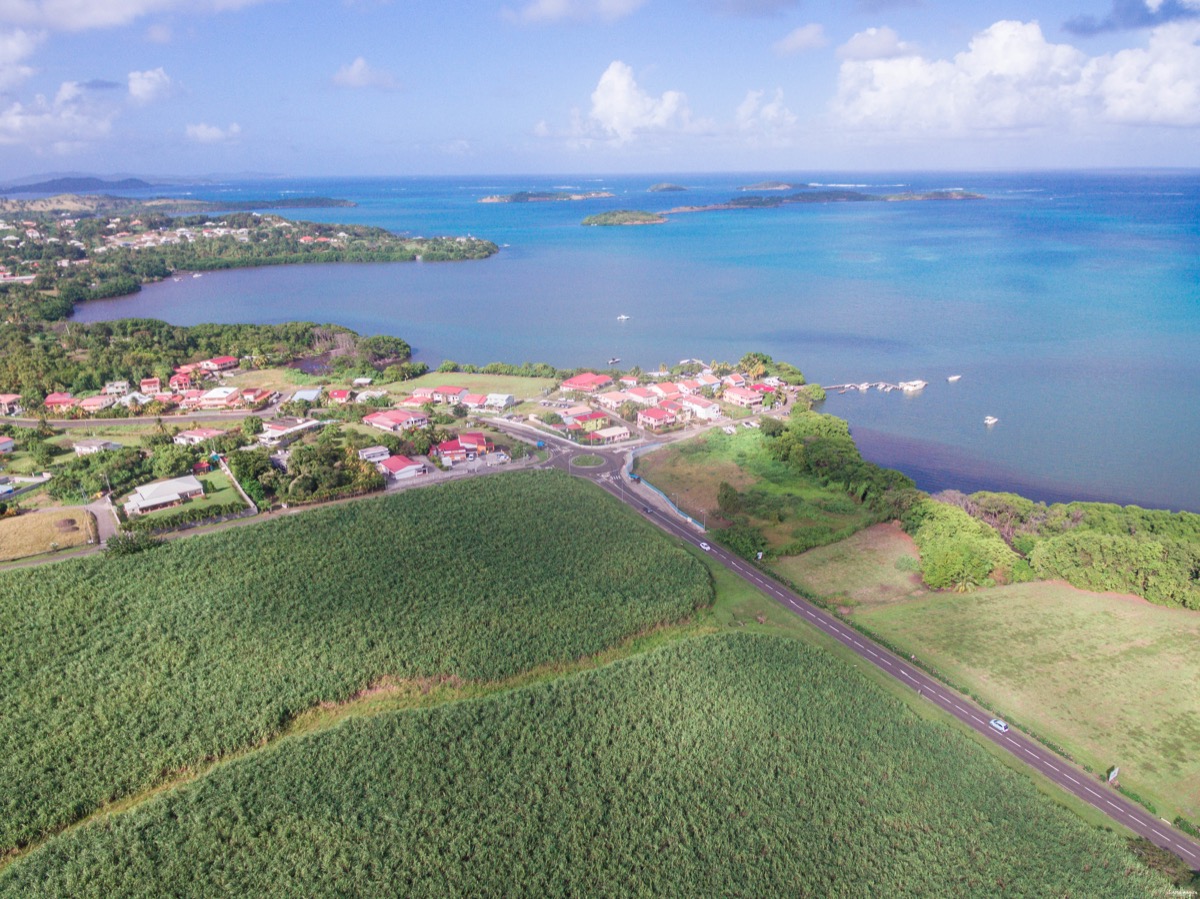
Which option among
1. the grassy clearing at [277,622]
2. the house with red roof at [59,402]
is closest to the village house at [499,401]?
the grassy clearing at [277,622]

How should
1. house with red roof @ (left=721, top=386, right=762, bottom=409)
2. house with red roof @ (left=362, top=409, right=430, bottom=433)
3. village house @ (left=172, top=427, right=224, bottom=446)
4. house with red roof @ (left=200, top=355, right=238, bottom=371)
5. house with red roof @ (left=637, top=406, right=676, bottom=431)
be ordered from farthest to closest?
house with red roof @ (left=200, top=355, right=238, bottom=371) < house with red roof @ (left=721, top=386, right=762, bottom=409) < house with red roof @ (left=637, top=406, right=676, bottom=431) < house with red roof @ (left=362, top=409, right=430, bottom=433) < village house @ (left=172, top=427, right=224, bottom=446)

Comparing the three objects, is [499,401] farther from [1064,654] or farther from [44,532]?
[1064,654]

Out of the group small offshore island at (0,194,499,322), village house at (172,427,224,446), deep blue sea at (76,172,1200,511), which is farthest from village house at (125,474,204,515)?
small offshore island at (0,194,499,322)

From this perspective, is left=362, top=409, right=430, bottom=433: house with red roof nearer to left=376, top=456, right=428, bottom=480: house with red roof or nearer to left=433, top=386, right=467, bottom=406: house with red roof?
left=433, top=386, right=467, bottom=406: house with red roof

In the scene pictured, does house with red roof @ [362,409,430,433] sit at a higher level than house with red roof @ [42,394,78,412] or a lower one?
lower

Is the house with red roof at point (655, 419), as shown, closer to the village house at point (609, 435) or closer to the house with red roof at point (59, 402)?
the village house at point (609, 435)

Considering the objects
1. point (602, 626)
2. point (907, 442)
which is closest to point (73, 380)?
point (602, 626)

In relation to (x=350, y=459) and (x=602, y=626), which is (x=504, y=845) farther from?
(x=350, y=459)
